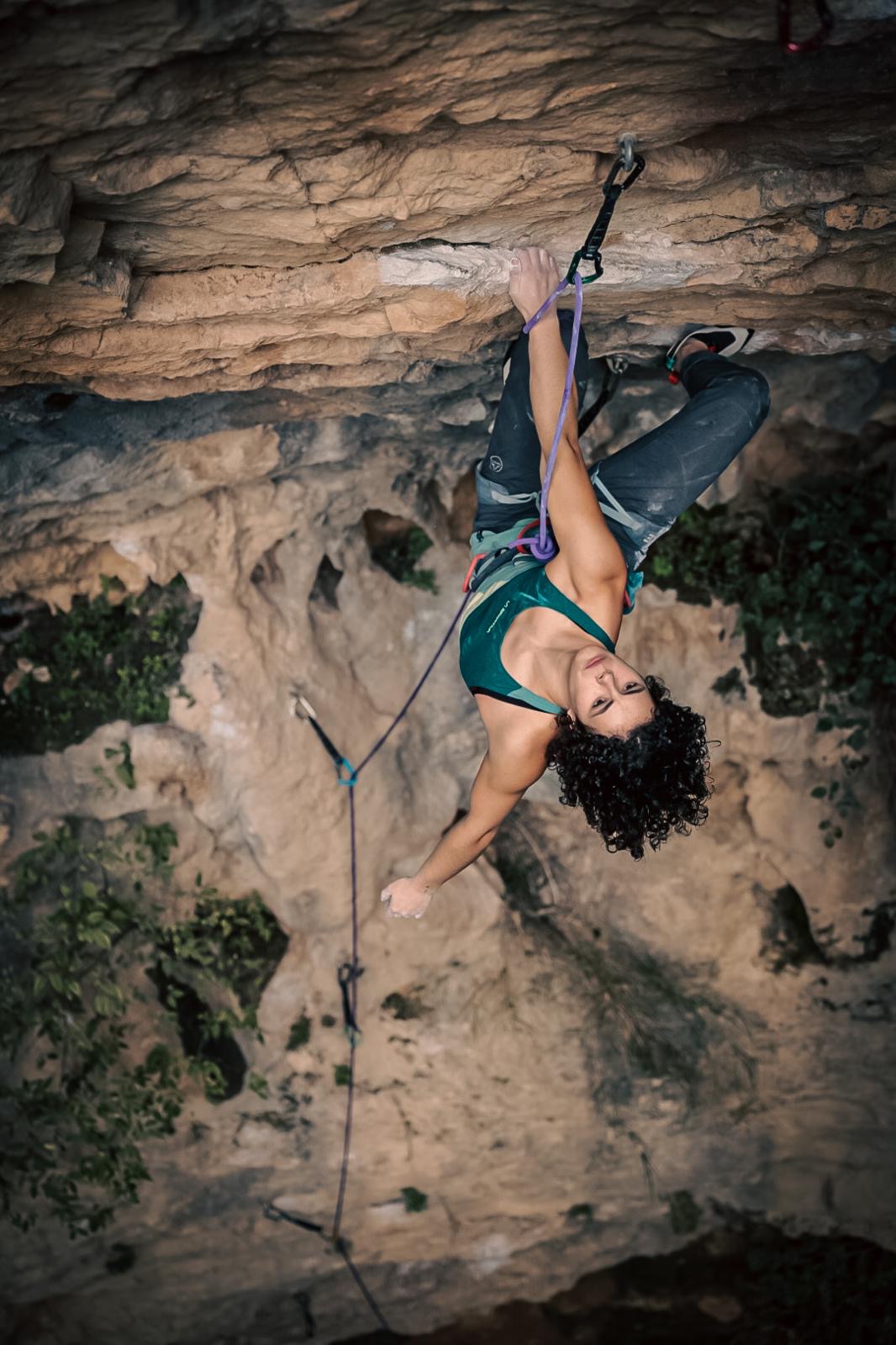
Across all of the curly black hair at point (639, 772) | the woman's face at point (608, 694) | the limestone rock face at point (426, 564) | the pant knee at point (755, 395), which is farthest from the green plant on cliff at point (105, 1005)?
the pant knee at point (755, 395)

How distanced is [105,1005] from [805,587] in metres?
3.70

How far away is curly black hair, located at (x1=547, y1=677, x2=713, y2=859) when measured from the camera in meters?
2.48

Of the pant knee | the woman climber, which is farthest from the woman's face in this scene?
the pant knee

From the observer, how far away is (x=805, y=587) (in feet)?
14.6

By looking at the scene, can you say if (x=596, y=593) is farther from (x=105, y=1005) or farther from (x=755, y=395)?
(x=105, y=1005)

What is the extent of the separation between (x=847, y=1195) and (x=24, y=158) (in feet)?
20.4

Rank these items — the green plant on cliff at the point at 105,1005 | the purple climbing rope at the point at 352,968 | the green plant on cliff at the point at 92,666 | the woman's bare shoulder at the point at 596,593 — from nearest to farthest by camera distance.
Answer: the woman's bare shoulder at the point at 596,593 → the purple climbing rope at the point at 352,968 → the green plant on cliff at the point at 92,666 → the green plant on cliff at the point at 105,1005

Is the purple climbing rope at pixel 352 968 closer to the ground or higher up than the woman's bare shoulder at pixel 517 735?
closer to the ground

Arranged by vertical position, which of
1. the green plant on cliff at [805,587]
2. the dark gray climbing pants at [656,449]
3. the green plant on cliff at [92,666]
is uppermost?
the dark gray climbing pants at [656,449]

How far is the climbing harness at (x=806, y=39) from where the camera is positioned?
5.31 ft

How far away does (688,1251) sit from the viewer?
19.8 ft

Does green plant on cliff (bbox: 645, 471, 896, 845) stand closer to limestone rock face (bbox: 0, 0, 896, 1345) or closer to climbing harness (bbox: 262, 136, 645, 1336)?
limestone rock face (bbox: 0, 0, 896, 1345)

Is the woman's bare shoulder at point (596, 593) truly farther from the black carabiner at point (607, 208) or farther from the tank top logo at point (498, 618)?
the black carabiner at point (607, 208)

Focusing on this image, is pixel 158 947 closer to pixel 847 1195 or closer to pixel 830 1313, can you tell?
pixel 847 1195
